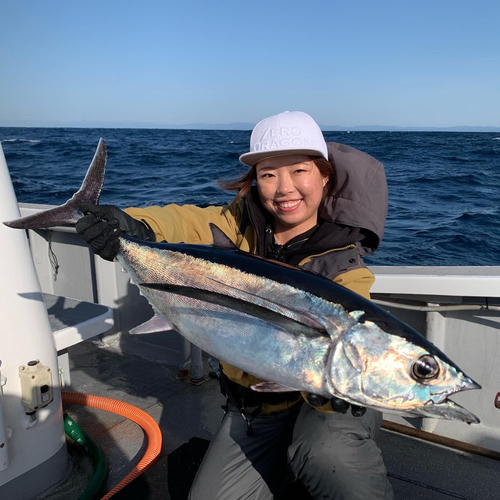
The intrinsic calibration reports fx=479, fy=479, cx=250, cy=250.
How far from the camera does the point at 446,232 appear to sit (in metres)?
10.4

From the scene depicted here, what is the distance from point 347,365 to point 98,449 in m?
1.81

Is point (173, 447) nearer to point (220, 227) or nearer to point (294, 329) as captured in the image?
point (220, 227)

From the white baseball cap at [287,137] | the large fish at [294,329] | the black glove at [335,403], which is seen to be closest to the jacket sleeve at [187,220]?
the large fish at [294,329]

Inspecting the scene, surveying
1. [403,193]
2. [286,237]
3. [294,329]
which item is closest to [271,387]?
[294,329]

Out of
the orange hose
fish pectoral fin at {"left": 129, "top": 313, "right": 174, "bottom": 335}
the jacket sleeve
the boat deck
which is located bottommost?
the boat deck

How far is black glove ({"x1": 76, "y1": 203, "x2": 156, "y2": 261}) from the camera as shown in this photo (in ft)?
6.62

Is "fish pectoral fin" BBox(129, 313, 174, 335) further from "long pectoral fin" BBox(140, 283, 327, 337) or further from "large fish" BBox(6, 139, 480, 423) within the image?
"long pectoral fin" BBox(140, 283, 327, 337)

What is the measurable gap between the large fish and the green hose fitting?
38.8 inches

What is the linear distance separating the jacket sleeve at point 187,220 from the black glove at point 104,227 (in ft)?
0.40

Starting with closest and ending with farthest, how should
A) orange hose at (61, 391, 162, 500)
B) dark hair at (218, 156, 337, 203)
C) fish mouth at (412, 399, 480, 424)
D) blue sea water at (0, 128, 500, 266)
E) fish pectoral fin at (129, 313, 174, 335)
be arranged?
fish mouth at (412, 399, 480, 424)
fish pectoral fin at (129, 313, 174, 335)
dark hair at (218, 156, 337, 203)
orange hose at (61, 391, 162, 500)
blue sea water at (0, 128, 500, 266)

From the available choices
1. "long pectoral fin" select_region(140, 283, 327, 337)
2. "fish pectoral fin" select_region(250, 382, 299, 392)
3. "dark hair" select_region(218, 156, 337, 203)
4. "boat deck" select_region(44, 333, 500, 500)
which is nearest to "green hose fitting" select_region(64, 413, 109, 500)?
"boat deck" select_region(44, 333, 500, 500)

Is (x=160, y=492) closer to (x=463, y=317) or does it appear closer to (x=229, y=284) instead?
(x=229, y=284)

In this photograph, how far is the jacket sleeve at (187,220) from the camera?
2354 millimetres

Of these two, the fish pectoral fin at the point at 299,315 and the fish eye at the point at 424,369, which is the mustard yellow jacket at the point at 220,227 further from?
the fish eye at the point at 424,369
